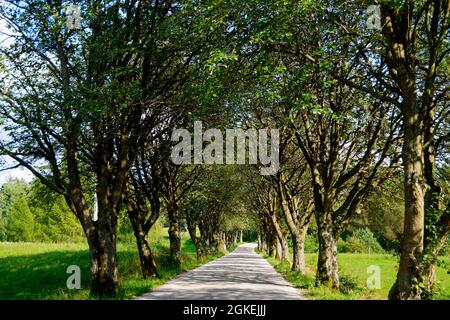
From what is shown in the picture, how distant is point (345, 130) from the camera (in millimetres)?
19344

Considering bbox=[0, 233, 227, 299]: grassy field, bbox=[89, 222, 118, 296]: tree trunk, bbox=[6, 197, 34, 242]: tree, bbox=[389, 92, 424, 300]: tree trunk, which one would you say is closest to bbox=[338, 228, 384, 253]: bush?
bbox=[0, 233, 227, 299]: grassy field

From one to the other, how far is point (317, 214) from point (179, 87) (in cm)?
777

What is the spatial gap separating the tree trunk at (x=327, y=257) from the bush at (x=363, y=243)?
64.7m

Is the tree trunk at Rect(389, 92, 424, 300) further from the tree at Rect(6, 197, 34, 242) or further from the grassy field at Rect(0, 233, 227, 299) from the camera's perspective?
the tree at Rect(6, 197, 34, 242)

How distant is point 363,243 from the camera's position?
81812 mm

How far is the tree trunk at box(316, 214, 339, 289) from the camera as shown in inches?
720

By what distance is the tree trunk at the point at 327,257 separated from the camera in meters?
18.3

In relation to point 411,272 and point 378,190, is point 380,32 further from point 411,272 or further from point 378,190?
point 378,190

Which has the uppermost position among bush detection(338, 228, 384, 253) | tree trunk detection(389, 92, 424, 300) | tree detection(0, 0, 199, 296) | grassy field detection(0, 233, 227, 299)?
tree detection(0, 0, 199, 296)

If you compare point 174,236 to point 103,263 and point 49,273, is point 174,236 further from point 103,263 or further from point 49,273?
point 103,263

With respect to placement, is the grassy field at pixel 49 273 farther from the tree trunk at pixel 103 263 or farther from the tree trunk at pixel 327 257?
the tree trunk at pixel 327 257

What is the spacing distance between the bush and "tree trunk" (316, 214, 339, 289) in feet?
212

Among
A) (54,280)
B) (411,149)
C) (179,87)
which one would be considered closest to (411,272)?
(411,149)

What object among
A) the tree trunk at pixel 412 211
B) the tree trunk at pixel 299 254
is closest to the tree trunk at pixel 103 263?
the tree trunk at pixel 412 211
